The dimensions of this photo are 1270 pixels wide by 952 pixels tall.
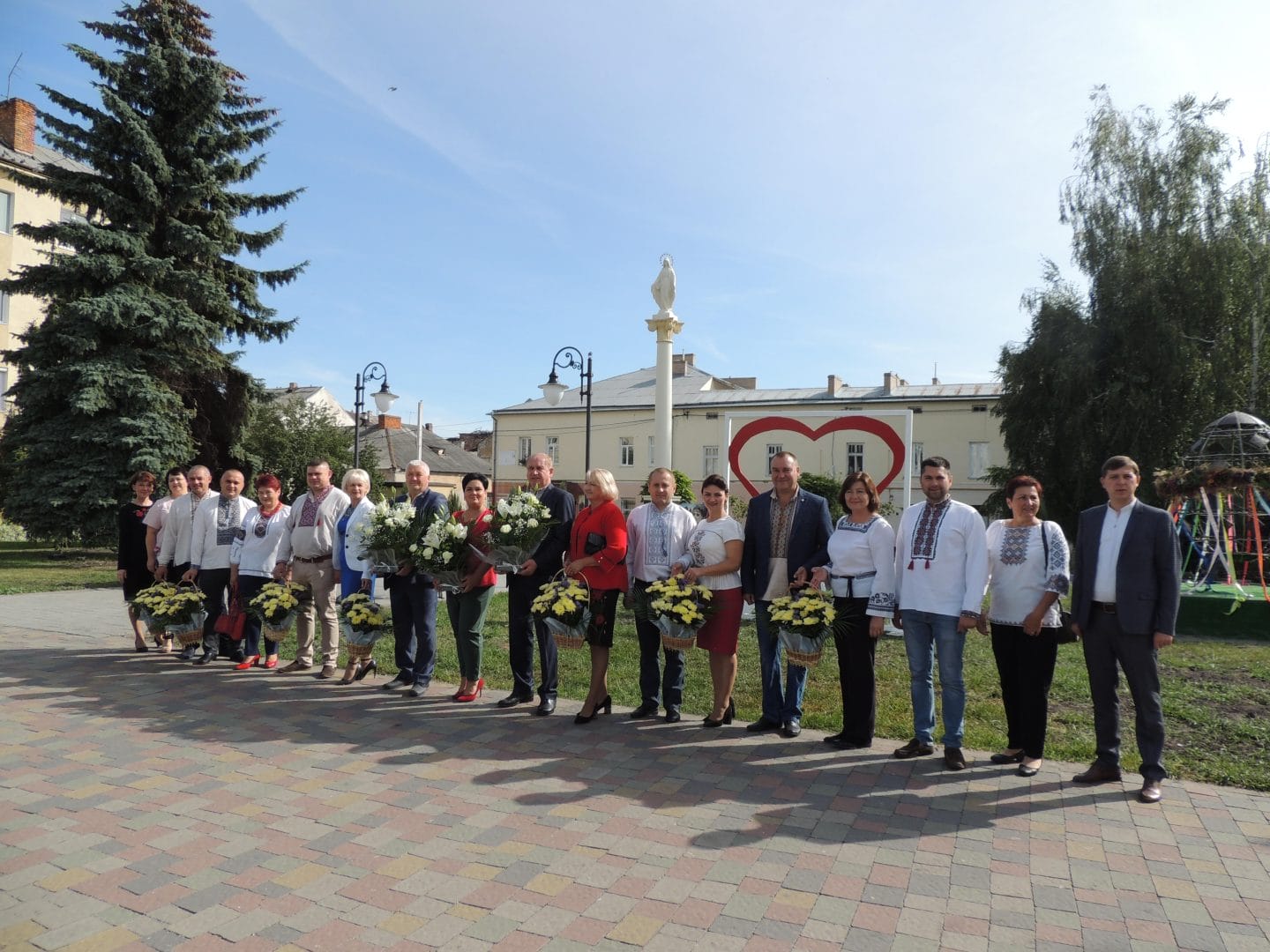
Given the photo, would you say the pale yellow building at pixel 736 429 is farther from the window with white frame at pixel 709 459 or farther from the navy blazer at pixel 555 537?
the navy blazer at pixel 555 537

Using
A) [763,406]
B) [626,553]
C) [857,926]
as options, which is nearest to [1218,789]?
[857,926]

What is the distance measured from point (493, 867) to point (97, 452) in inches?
808

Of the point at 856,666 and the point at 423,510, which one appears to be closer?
the point at 856,666

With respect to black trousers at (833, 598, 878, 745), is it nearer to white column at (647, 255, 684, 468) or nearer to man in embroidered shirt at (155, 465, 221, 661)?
man in embroidered shirt at (155, 465, 221, 661)

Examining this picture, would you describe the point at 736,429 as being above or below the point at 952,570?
above

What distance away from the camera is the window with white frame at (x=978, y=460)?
39594 millimetres

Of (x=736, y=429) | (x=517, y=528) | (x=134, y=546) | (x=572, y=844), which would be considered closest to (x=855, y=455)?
(x=736, y=429)

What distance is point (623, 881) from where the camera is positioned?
374cm

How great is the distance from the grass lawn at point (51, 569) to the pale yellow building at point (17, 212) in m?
11.1

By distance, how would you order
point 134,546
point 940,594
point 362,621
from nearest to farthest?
1. point 940,594
2. point 362,621
3. point 134,546

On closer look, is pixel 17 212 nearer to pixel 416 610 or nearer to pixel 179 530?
pixel 179 530

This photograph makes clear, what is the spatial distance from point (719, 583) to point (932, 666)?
5.20 feet

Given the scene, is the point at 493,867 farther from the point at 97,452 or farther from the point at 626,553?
the point at 97,452

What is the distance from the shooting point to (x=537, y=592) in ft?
22.2
